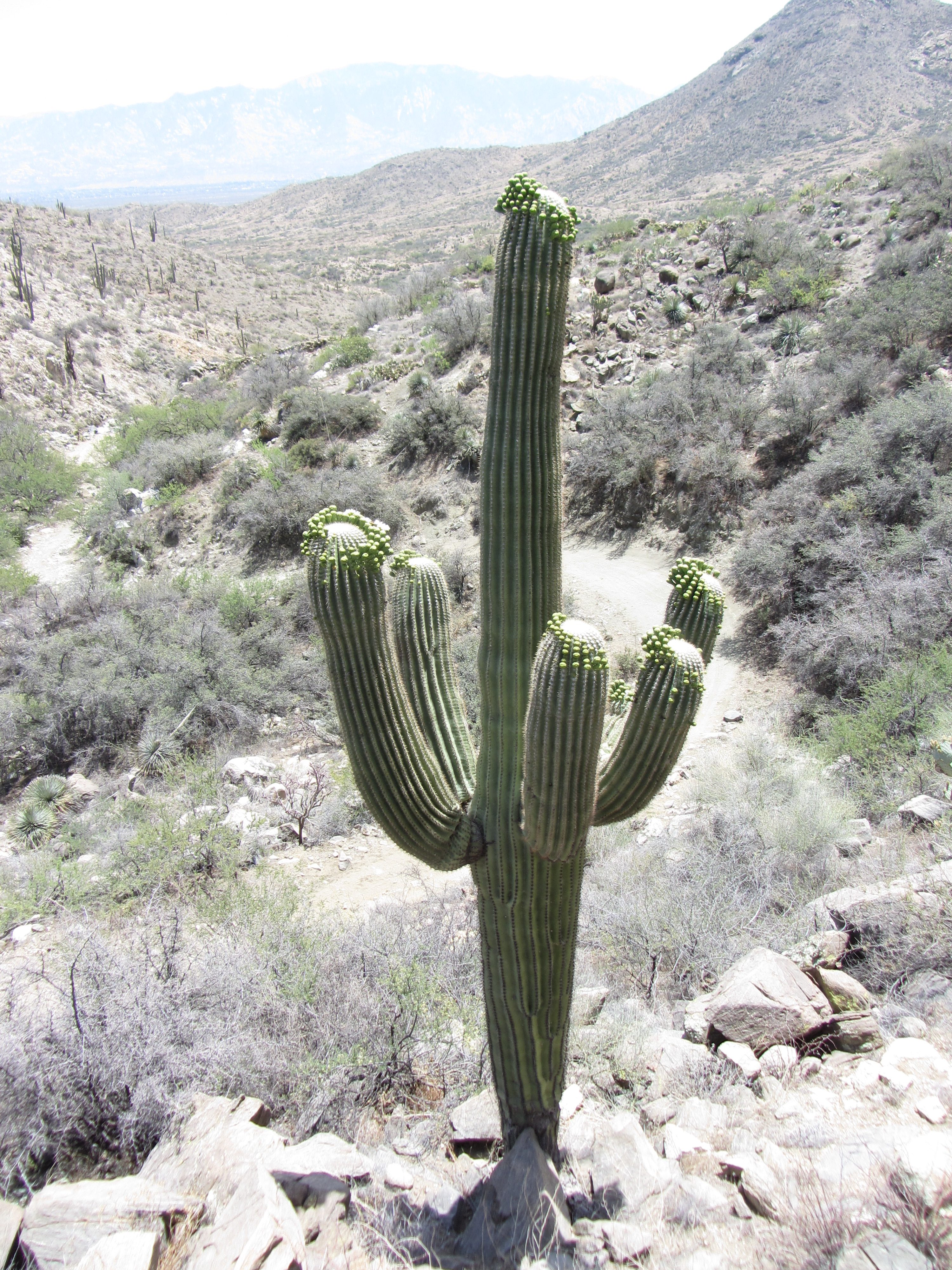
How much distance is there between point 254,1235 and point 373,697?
2.24m

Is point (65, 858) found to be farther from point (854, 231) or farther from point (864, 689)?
point (854, 231)

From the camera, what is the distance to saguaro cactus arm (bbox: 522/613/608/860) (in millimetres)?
2719

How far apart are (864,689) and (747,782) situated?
2.04 m

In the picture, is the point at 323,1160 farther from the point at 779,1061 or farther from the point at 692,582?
the point at 692,582

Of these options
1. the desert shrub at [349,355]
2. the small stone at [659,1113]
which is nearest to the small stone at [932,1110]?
the small stone at [659,1113]

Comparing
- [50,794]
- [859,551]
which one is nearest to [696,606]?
[859,551]

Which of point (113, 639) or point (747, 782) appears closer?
point (747, 782)

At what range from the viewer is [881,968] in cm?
479

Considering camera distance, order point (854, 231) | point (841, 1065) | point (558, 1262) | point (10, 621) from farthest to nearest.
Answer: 1. point (854, 231)
2. point (10, 621)
3. point (841, 1065)
4. point (558, 1262)

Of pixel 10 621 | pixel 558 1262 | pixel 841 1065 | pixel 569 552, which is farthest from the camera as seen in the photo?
pixel 569 552

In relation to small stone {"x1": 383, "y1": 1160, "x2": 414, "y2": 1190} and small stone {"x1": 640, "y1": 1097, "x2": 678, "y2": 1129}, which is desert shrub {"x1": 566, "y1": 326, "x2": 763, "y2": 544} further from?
small stone {"x1": 383, "y1": 1160, "x2": 414, "y2": 1190}

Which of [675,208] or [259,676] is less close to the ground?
[675,208]

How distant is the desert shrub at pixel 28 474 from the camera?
864 inches

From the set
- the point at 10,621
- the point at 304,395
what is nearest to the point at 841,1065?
the point at 10,621
